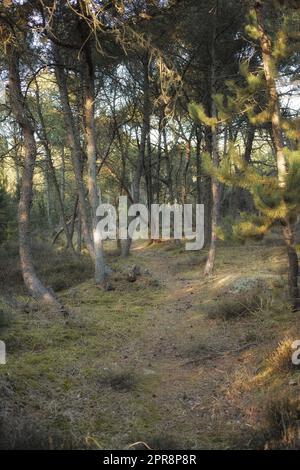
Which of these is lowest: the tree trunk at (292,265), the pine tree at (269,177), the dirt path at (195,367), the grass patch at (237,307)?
the dirt path at (195,367)

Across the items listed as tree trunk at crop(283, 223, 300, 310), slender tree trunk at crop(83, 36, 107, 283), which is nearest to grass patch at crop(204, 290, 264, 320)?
tree trunk at crop(283, 223, 300, 310)

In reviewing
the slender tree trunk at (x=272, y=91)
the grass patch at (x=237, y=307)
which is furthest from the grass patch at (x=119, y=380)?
the slender tree trunk at (x=272, y=91)

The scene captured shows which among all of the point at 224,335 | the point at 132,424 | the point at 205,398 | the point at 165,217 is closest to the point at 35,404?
the point at 132,424

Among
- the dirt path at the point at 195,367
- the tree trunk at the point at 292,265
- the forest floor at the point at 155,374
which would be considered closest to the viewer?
the forest floor at the point at 155,374

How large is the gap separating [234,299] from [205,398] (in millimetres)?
4043

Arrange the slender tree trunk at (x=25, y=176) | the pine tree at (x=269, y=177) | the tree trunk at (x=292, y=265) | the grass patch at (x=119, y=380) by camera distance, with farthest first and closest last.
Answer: the slender tree trunk at (x=25, y=176), the tree trunk at (x=292, y=265), the pine tree at (x=269, y=177), the grass patch at (x=119, y=380)

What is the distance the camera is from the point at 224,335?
26.7 feet

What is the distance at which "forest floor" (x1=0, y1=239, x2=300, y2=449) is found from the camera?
14.5 ft

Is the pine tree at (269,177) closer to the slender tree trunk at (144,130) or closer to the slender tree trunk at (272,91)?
the slender tree trunk at (272,91)

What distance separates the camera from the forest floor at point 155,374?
14.5 ft

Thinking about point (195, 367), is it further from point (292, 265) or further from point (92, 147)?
point (92, 147)

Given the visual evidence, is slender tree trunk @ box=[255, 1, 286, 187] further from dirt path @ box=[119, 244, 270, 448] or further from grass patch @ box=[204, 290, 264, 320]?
dirt path @ box=[119, 244, 270, 448]

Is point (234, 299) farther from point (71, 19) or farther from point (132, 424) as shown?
point (71, 19)

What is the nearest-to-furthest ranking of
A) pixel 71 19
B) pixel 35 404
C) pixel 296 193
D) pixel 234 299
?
1. pixel 35 404
2. pixel 296 193
3. pixel 234 299
4. pixel 71 19
